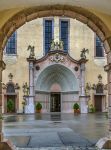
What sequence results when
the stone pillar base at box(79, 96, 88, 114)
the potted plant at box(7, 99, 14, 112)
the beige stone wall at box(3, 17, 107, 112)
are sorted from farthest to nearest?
1. the beige stone wall at box(3, 17, 107, 112)
2. the stone pillar base at box(79, 96, 88, 114)
3. the potted plant at box(7, 99, 14, 112)

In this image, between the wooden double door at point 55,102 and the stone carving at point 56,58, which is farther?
the wooden double door at point 55,102

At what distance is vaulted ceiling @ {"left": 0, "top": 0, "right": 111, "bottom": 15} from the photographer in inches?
351

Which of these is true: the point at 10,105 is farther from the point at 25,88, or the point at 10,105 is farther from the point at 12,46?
the point at 12,46

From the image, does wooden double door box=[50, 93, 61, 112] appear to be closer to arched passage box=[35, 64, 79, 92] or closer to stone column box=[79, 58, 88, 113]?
arched passage box=[35, 64, 79, 92]

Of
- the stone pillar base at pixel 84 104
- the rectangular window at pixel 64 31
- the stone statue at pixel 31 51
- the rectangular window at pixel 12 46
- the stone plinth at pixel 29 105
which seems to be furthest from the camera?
the rectangular window at pixel 64 31

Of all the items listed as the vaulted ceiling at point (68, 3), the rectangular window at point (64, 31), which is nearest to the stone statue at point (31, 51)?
the rectangular window at point (64, 31)

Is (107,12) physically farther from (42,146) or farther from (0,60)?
(42,146)

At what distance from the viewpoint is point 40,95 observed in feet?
131

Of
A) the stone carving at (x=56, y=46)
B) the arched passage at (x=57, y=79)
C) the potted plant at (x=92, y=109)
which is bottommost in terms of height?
the potted plant at (x=92, y=109)

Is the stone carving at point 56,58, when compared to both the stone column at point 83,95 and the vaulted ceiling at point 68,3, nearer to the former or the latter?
the stone column at point 83,95

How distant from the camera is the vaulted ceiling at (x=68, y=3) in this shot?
8926mm

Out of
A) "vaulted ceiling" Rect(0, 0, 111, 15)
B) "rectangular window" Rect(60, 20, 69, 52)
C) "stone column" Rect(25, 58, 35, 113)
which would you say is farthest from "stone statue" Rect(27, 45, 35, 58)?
"vaulted ceiling" Rect(0, 0, 111, 15)

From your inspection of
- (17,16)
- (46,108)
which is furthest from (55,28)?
(17,16)

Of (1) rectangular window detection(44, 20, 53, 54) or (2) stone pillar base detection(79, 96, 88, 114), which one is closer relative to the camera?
(2) stone pillar base detection(79, 96, 88, 114)
